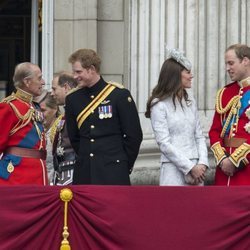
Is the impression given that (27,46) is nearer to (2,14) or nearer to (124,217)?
(2,14)

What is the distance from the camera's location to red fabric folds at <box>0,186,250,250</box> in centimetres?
869

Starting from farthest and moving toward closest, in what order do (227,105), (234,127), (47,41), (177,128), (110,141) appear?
1. (47,41)
2. (227,105)
3. (234,127)
4. (177,128)
5. (110,141)

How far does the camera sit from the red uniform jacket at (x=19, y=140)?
383 inches

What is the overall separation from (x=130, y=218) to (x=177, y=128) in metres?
1.35

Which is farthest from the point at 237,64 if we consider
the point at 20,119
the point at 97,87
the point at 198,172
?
the point at 20,119

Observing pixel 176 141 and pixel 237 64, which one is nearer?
pixel 176 141

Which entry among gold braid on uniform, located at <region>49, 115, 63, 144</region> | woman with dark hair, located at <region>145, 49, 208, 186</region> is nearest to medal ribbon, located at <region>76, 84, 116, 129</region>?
woman with dark hair, located at <region>145, 49, 208, 186</region>

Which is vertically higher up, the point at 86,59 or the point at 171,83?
the point at 86,59

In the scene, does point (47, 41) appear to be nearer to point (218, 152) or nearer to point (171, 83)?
point (171, 83)

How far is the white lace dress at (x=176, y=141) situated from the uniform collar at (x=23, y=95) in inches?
39.5

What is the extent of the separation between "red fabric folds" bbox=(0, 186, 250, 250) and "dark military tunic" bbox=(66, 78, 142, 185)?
87 cm

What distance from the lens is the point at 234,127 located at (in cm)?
997

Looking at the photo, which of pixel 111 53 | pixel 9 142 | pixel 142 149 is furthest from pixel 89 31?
pixel 9 142

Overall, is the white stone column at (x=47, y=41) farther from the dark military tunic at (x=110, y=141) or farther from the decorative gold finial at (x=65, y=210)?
the decorative gold finial at (x=65, y=210)
